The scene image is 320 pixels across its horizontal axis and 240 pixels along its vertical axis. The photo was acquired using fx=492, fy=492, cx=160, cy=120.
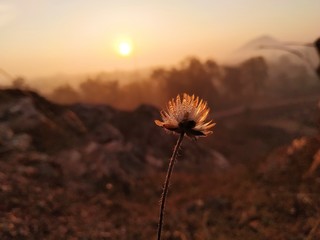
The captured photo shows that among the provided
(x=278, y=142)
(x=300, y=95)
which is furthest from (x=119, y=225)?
(x=300, y=95)

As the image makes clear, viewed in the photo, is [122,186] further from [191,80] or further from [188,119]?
[191,80]

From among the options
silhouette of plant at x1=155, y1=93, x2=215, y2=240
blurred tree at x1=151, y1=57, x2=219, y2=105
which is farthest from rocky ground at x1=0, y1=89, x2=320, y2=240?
blurred tree at x1=151, y1=57, x2=219, y2=105

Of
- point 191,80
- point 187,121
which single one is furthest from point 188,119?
point 191,80

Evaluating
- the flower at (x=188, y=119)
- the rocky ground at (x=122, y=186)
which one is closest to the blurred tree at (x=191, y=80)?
the rocky ground at (x=122, y=186)

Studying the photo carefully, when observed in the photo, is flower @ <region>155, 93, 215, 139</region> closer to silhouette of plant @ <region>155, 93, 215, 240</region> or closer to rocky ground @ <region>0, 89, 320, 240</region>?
silhouette of plant @ <region>155, 93, 215, 240</region>

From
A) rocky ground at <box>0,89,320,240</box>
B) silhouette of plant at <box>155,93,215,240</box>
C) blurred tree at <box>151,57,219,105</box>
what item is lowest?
silhouette of plant at <box>155,93,215,240</box>

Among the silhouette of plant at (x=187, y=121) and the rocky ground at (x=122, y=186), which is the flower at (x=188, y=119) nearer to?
the silhouette of plant at (x=187, y=121)
